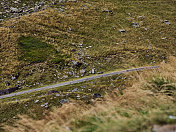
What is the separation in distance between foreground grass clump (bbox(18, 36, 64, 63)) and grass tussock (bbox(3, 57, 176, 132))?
43.0 ft

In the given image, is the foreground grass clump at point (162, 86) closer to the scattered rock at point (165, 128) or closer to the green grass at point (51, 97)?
the scattered rock at point (165, 128)

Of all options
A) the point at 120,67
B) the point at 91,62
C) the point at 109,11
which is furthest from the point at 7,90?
the point at 109,11

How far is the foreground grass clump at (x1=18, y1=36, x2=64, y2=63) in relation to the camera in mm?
20516

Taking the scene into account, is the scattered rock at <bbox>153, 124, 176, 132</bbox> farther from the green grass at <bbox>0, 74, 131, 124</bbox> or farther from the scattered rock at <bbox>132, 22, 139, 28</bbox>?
the scattered rock at <bbox>132, 22, 139, 28</bbox>

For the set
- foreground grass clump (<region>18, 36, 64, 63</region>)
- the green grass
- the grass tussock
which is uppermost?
the grass tussock

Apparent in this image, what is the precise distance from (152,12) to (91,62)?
74.6ft

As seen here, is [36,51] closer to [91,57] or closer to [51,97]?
[91,57]

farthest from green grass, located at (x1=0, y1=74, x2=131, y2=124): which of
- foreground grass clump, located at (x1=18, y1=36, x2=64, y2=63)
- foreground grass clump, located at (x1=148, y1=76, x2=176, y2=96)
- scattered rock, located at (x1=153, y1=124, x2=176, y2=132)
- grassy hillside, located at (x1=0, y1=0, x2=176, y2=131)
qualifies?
scattered rock, located at (x1=153, y1=124, x2=176, y2=132)

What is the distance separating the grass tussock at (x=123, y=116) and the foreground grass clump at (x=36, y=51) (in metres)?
13.1

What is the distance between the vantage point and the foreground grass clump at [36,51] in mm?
20516

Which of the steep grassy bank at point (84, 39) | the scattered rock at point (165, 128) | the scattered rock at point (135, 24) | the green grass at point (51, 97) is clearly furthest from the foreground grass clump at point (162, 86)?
the scattered rock at point (135, 24)

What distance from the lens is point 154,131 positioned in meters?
5.21

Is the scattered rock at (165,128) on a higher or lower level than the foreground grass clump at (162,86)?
higher

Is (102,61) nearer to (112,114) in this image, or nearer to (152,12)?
(112,114)
